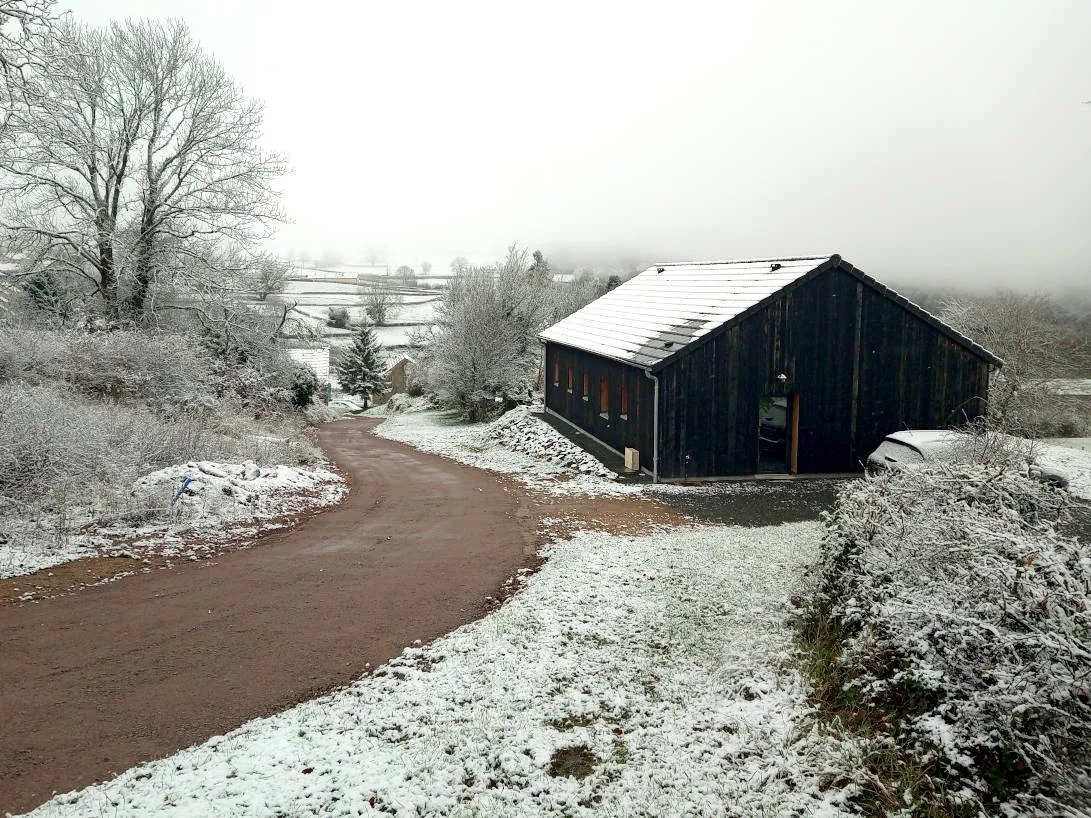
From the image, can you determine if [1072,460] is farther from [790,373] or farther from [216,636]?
[216,636]

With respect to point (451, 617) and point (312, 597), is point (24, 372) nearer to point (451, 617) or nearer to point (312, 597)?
point (312, 597)

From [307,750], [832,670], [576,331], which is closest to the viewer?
[307,750]

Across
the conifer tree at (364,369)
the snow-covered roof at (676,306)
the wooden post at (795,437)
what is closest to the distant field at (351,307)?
the conifer tree at (364,369)

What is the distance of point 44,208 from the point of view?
24.1 metres

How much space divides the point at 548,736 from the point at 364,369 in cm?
5004

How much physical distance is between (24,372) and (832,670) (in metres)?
20.0

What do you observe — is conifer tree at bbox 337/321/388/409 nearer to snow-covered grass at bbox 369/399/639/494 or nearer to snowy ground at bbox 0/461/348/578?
snow-covered grass at bbox 369/399/639/494

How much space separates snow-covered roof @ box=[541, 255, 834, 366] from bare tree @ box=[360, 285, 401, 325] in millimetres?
51886

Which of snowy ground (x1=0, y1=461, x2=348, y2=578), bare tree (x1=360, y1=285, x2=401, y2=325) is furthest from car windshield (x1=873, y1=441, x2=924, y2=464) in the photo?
bare tree (x1=360, y1=285, x2=401, y2=325)

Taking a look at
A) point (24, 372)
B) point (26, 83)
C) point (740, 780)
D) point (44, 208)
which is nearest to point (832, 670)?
point (740, 780)

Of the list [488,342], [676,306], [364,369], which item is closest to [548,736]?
[676,306]

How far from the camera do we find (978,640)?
5207 millimetres

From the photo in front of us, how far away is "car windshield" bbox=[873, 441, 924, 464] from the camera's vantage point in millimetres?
15530

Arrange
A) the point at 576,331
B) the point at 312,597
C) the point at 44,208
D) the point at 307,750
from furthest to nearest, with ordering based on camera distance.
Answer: the point at 576,331 → the point at 44,208 → the point at 312,597 → the point at 307,750
